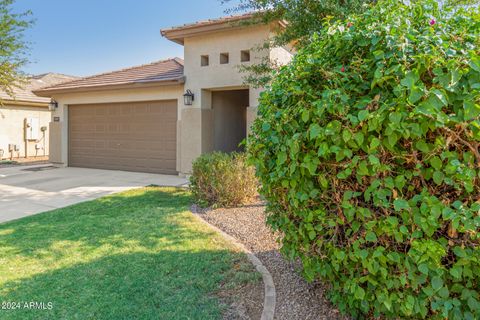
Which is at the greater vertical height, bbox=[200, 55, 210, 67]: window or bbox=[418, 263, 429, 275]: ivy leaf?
bbox=[200, 55, 210, 67]: window

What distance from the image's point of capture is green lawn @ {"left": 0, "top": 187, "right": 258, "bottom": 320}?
3.29 m

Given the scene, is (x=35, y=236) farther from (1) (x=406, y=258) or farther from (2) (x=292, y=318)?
(1) (x=406, y=258)

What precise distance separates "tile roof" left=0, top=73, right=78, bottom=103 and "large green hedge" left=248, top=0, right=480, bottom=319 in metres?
16.1

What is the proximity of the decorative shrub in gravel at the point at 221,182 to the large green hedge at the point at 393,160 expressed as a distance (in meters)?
4.65

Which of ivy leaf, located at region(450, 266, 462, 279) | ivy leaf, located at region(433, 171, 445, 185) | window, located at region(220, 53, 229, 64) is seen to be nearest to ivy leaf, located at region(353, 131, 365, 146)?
ivy leaf, located at region(433, 171, 445, 185)

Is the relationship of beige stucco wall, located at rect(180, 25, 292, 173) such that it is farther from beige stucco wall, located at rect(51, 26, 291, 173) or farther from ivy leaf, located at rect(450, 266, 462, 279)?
ivy leaf, located at rect(450, 266, 462, 279)

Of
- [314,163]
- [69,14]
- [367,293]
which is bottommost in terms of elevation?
[367,293]

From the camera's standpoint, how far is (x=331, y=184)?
2.45 meters

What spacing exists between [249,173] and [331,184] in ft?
17.2

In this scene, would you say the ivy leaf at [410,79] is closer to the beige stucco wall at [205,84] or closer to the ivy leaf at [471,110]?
the ivy leaf at [471,110]

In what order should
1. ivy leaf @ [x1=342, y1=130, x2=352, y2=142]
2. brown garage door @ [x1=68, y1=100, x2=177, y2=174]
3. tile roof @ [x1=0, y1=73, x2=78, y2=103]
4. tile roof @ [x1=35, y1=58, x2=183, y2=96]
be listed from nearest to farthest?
ivy leaf @ [x1=342, y1=130, x2=352, y2=142] < tile roof @ [x1=35, y1=58, x2=183, y2=96] < brown garage door @ [x1=68, y1=100, x2=177, y2=174] < tile roof @ [x1=0, y1=73, x2=78, y2=103]

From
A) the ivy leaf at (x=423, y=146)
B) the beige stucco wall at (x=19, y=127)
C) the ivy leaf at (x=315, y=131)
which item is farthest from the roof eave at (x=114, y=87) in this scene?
the ivy leaf at (x=423, y=146)

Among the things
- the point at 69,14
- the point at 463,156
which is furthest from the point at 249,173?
the point at 69,14

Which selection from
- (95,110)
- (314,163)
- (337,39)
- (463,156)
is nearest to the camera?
(463,156)
